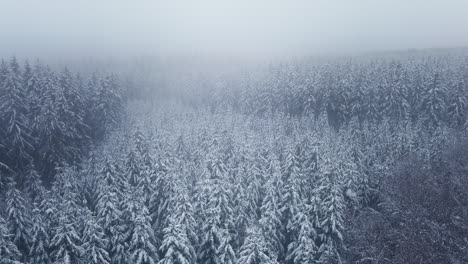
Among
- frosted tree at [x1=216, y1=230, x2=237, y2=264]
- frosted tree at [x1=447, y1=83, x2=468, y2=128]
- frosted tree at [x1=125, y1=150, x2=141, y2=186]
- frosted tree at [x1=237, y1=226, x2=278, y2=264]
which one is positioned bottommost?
frosted tree at [x1=216, y1=230, x2=237, y2=264]

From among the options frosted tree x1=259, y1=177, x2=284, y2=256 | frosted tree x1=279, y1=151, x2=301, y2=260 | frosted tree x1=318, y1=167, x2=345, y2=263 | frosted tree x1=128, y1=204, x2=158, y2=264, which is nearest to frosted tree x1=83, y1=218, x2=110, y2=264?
frosted tree x1=128, y1=204, x2=158, y2=264

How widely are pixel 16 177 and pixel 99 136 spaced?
21.0 meters

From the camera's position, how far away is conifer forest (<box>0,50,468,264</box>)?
2033 centimetres

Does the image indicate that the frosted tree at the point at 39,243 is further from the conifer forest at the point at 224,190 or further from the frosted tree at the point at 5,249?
the frosted tree at the point at 5,249

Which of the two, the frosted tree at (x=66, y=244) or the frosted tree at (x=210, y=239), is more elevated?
the frosted tree at (x=66, y=244)

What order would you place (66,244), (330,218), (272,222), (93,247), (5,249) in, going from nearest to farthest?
1. (5,249)
2. (66,244)
3. (93,247)
4. (330,218)
5. (272,222)

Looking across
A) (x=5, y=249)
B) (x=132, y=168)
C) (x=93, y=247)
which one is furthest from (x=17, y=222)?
(x=132, y=168)

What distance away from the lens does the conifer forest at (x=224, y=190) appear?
66.7ft

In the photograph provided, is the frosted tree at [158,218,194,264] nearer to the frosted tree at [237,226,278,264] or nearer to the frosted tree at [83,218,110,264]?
the frosted tree at [83,218,110,264]

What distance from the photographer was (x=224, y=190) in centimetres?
2483

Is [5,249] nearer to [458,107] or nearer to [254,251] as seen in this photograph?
[254,251]

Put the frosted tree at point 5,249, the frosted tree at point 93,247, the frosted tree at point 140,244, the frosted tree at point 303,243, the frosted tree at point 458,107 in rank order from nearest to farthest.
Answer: the frosted tree at point 5,249 < the frosted tree at point 93,247 < the frosted tree at point 140,244 < the frosted tree at point 303,243 < the frosted tree at point 458,107

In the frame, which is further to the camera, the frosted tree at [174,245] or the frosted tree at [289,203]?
the frosted tree at [289,203]

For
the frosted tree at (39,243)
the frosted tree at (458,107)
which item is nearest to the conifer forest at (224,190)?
the frosted tree at (39,243)
